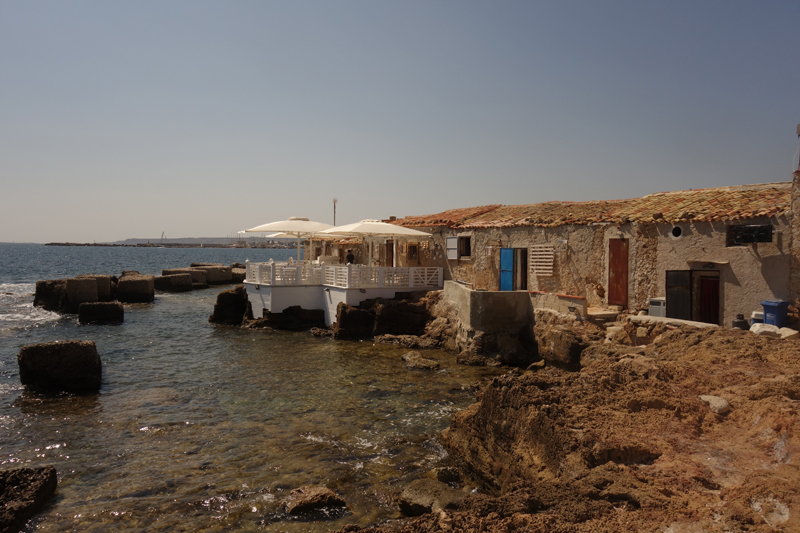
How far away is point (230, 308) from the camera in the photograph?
2234 cm

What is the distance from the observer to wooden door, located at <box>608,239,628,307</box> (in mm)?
14055

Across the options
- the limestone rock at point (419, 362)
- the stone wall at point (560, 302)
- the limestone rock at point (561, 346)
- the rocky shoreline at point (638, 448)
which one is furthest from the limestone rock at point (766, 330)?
the limestone rock at point (419, 362)

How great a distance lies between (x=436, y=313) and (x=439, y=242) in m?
4.01

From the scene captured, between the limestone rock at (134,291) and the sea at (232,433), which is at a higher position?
the limestone rock at (134,291)

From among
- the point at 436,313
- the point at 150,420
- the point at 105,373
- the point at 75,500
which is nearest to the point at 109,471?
the point at 75,500

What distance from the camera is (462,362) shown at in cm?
1486

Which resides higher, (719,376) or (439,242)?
Result: (439,242)

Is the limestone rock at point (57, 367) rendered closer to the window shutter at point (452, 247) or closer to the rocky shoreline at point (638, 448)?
the rocky shoreline at point (638, 448)

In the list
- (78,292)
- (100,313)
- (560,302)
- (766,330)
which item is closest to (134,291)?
(78,292)

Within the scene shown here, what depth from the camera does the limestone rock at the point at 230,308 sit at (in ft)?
72.6

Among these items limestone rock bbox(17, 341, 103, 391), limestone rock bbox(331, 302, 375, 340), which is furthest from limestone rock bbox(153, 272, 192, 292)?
limestone rock bbox(17, 341, 103, 391)

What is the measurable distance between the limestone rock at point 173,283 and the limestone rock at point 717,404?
35133mm

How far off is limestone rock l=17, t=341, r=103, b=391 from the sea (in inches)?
14.8

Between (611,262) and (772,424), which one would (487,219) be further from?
(772,424)
